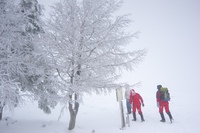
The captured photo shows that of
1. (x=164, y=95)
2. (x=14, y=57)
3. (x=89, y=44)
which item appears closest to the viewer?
(x=14, y=57)

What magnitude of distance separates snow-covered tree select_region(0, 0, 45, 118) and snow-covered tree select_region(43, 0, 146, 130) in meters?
0.93

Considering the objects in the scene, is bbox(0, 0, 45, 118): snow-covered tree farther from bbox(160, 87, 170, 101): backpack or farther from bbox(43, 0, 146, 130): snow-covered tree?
bbox(160, 87, 170, 101): backpack

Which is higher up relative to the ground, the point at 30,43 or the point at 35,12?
the point at 35,12

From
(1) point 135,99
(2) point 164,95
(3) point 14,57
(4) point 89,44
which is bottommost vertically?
(1) point 135,99

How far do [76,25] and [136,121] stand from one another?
7111mm

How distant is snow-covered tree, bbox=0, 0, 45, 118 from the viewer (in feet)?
17.8

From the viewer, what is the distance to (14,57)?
6.55 m

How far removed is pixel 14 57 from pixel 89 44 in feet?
11.7

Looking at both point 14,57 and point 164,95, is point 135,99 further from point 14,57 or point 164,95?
point 14,57

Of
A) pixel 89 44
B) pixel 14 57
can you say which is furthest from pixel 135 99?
pixel 14 57

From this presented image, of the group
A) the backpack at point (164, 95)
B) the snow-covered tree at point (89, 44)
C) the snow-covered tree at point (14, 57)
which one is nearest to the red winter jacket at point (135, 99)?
the backpack at point (164, 95)

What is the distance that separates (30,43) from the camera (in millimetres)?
8109

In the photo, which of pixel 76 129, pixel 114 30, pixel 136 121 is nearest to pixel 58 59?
pixel 114 30

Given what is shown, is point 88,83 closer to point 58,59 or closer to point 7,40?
point 58,59
